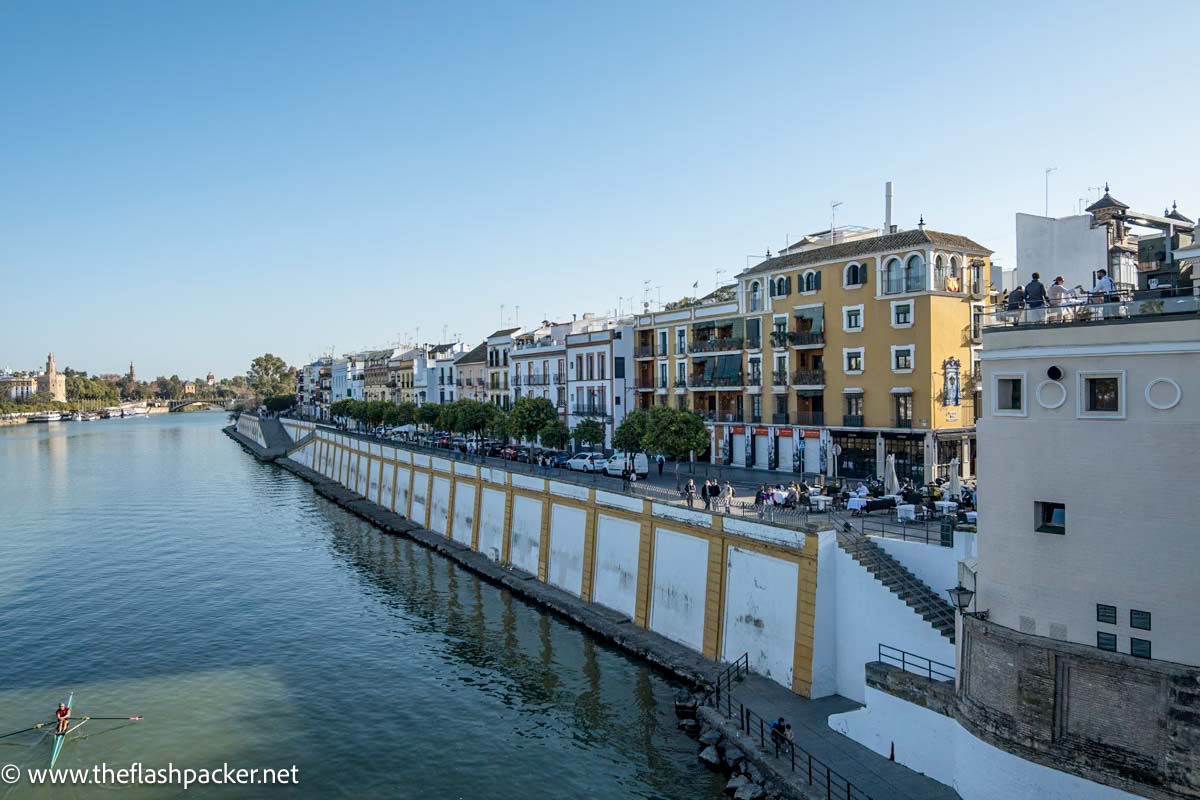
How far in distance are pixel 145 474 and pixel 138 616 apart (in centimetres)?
6558

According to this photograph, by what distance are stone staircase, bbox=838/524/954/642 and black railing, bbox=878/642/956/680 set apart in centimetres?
75

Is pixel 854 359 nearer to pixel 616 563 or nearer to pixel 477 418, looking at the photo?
pixel 616 563

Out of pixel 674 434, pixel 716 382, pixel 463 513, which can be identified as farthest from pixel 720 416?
pixel 463 513

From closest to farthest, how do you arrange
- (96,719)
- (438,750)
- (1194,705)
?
(1194,705)
(438,750)
(96,719)

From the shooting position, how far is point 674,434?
1617 inches

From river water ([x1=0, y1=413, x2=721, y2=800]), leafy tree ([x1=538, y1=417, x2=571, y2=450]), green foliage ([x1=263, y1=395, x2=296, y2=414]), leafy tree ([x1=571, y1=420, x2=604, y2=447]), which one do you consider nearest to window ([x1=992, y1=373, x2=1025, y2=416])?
river water ([x1=0, y1=413, x2=721, y2=800])

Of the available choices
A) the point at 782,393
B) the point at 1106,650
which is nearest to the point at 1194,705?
the point at 1106,650

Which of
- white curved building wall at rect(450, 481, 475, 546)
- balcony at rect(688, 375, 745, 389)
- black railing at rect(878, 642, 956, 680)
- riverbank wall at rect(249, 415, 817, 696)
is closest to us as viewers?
black railing at rect(878, 642, 956, 680)

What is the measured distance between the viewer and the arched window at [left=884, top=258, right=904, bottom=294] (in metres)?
41.2

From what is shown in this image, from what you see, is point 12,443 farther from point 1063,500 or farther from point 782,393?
point 1063,500

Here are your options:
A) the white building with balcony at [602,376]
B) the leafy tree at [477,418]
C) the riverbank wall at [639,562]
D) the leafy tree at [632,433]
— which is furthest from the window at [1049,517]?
the leafy tree at [477,418]

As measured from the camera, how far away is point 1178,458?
14.6 meters

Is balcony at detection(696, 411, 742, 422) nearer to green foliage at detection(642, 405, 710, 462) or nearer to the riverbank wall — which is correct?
green foliage at detection(642, 405, 710, 462)

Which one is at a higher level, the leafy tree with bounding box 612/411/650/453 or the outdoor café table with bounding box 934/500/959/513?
the leafy tree with bounding box 612/411/650/453
